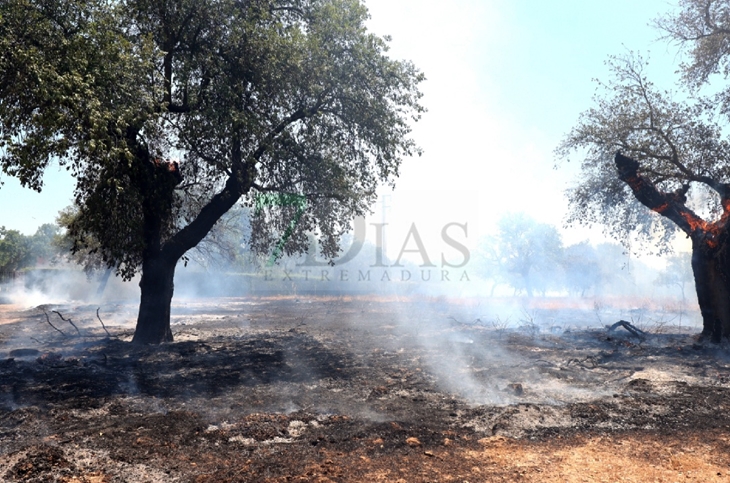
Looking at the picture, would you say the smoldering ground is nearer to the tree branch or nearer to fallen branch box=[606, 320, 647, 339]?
fallen branch box=[606, 320, 647, 339]

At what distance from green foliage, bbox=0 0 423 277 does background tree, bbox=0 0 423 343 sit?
0.04 metres

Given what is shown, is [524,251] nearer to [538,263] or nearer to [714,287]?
[538,263]

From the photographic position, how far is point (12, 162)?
692 cm

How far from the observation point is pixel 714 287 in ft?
41.9

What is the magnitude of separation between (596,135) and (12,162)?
15.0 metres

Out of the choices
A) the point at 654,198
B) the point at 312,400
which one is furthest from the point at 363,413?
the point at 654,198

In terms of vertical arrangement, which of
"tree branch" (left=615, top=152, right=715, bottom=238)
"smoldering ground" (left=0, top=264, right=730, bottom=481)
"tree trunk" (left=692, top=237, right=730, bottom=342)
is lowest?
"smoldering ground" (left=0, top=264, right=730, bottom=481)

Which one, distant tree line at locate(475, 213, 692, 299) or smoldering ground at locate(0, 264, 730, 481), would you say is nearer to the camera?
smoldering ground at locate(0, 264, 730, 481)

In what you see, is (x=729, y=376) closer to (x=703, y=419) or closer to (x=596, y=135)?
(x=703, y=419)

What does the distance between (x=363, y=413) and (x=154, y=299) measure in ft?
26.0

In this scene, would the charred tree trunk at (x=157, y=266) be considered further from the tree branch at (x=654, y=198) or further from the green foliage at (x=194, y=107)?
the tree branch at (x=654, y=198)

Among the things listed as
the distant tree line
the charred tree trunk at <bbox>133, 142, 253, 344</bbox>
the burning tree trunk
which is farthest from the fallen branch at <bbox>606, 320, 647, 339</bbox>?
the distant tree line

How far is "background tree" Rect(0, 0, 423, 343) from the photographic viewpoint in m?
7.04

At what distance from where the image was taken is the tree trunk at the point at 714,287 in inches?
493
